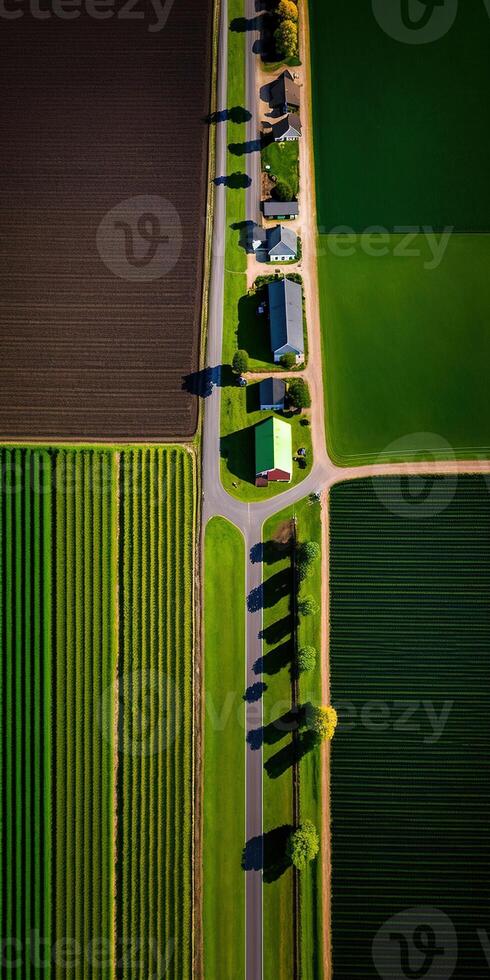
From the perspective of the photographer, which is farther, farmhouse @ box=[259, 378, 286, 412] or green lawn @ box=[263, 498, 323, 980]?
farmhouse @ box=[259, 378, 286, 412]

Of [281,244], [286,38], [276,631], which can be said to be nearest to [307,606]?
[276,631]

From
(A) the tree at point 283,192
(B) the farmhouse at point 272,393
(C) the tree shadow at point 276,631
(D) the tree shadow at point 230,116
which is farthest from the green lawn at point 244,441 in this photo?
(D) the tree shadow at point 230,116

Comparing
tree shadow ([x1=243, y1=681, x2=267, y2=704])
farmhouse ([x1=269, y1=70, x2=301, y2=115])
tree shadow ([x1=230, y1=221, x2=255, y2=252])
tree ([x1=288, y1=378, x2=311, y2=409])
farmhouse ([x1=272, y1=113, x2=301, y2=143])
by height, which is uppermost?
farmhouse ([x1=269, y1=70, x2=301, y2=115])

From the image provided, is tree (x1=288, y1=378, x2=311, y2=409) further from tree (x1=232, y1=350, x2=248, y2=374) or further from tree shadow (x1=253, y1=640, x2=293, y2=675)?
tree shadow (x1=253, y1=640, x2=293, y2=675)

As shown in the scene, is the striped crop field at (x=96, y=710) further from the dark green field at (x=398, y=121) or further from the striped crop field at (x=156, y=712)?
the dark green field at (x=398, y=121)

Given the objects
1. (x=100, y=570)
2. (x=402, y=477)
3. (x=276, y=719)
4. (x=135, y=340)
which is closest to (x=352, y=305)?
(x=402, y=477)

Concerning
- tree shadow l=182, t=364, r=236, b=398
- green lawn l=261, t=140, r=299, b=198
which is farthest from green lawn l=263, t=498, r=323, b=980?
green lawn l=261, t=140, r=299, b=198

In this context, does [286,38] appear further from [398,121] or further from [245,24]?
[398,121]
